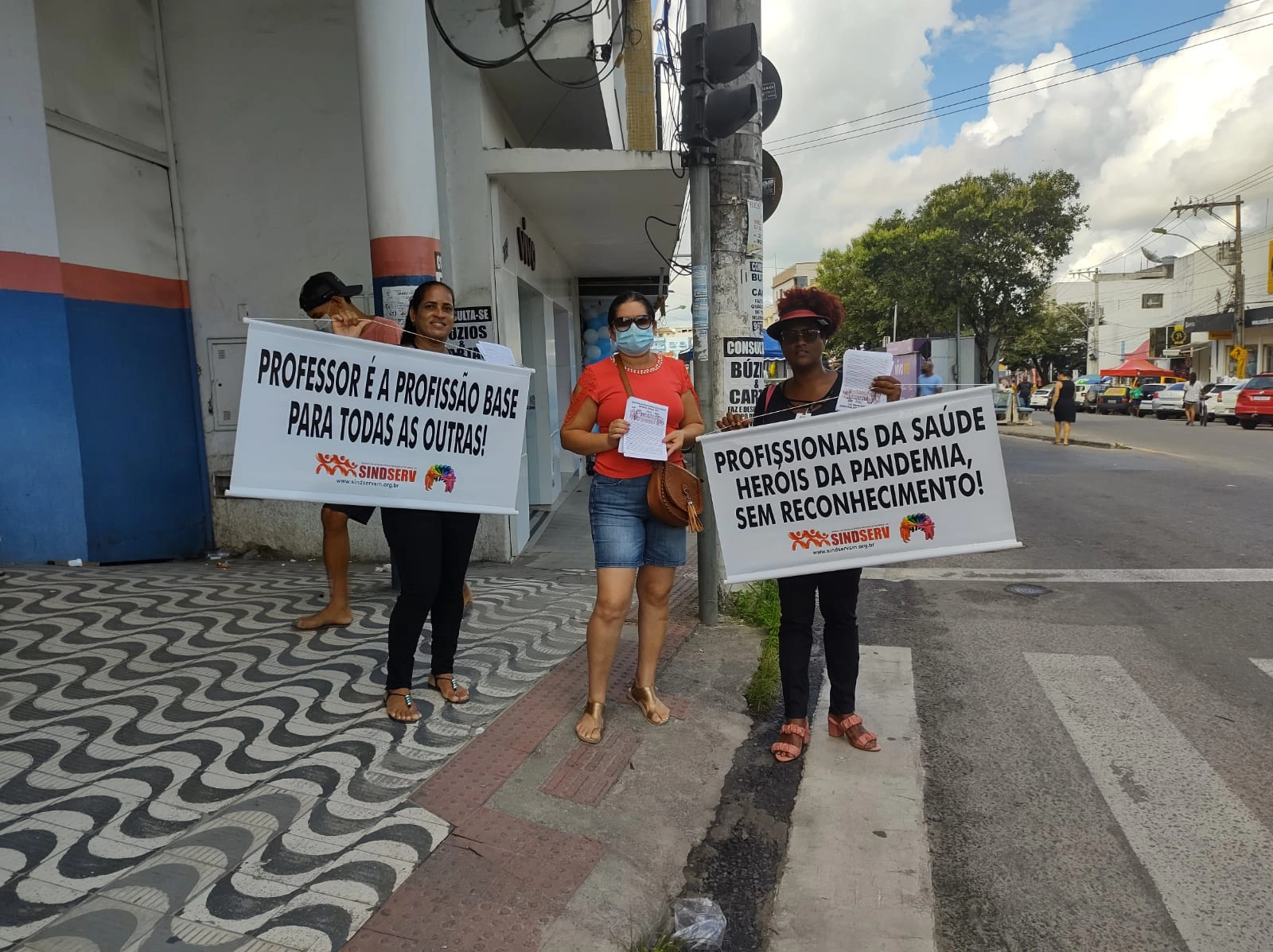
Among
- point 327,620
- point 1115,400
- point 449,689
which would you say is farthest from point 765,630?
point 1115,400

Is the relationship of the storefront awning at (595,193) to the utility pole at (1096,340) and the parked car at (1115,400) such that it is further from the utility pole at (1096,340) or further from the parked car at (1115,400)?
the utility pole at (1096,340)

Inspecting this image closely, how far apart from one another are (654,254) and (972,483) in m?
10.6

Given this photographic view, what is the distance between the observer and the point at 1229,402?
Answer: 26.0 meters

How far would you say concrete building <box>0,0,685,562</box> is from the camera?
606 centimetres

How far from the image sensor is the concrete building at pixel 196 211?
19.9 ft

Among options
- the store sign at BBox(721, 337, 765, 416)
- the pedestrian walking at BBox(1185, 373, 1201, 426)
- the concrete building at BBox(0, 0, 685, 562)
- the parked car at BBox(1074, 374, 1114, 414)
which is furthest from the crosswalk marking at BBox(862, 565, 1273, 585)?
the parked car at BBox(1074, 374, 1114, 414)

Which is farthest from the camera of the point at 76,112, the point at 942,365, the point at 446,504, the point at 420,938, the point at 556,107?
the point at 942,365

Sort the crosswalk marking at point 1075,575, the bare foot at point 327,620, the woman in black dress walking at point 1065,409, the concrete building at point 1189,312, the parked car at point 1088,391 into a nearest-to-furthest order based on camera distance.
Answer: the bare foot at point 327,620 < the crosswalk marking at point 1075,575 < the woman in black dress walking at point 1065,409 < the concrete building at point 1189,312 < the parked car at point 1088,391

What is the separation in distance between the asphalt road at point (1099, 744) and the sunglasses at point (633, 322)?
222cm

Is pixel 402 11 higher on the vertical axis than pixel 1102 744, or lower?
higher

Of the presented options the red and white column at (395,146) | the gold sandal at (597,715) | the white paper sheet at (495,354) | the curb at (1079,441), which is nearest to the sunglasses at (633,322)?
the white paper sheet at (495,354)

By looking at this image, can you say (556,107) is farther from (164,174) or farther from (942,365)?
(942,365)

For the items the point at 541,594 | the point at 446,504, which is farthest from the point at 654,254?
the point at 446,504

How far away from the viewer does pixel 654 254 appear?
13188 mm
